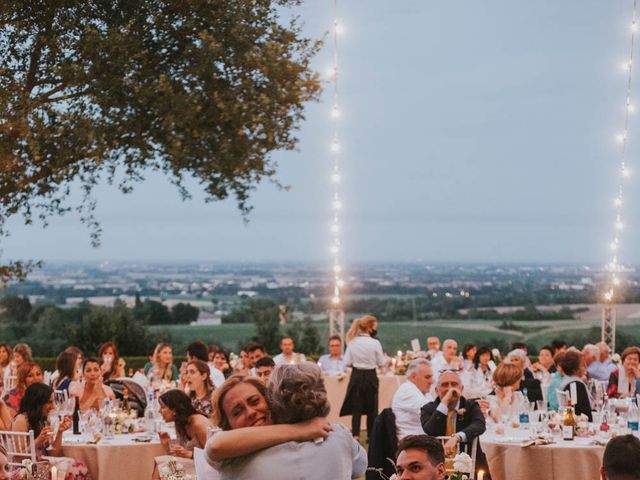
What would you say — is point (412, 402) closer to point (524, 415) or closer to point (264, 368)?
point (524, 415)

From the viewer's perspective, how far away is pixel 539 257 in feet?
91.8

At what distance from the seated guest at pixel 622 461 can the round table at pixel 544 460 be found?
379 cm

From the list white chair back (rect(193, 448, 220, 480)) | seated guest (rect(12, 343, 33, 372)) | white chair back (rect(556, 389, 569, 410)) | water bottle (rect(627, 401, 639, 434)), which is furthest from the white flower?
seated guest (rect(12, 343, 33, 372))

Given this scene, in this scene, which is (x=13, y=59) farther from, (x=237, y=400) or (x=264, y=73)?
(x=237, y=400)

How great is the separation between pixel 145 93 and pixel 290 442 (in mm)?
8395

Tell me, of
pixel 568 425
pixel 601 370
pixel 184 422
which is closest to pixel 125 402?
pixel 184 422

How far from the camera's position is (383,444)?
6.44 meters

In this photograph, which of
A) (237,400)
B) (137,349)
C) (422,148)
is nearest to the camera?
(237,400)

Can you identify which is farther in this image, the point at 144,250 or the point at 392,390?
the point at 144,250

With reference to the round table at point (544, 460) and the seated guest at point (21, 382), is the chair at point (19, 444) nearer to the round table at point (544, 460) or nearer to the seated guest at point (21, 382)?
the seated guest at point (21, 382)

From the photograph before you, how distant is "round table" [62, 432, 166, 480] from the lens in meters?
7.04

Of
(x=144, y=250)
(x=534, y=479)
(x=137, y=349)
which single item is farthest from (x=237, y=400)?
(x=144, y=250)

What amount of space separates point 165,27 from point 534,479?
671 centimetres

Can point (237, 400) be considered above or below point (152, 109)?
below
